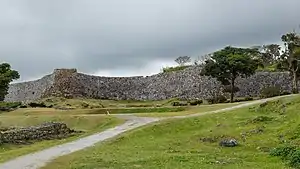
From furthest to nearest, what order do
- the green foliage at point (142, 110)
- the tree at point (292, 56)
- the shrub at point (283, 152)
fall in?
1. the tree at point (292, 56)
2. the green foliage at point (142, 110)
3. the shrub at point (283, 152)

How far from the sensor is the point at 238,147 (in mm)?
23359

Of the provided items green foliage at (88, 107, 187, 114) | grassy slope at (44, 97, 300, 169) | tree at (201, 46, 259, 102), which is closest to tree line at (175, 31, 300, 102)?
tree at (201, 46, 259, 102)


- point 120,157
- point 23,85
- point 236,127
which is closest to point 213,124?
point 236,127

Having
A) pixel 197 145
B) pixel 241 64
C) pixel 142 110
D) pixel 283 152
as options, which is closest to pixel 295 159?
pixel 283 152

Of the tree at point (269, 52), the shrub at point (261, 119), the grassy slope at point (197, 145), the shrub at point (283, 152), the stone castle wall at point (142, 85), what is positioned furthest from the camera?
the tree at point (269, 52)

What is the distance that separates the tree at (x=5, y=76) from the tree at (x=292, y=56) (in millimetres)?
33562

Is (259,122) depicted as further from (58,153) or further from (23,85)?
(23,85)

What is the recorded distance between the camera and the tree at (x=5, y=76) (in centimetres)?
5854

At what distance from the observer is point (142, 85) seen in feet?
246

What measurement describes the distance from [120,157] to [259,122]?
1302 centimetres

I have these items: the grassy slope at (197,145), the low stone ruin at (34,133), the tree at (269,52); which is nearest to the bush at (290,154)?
the grassy slope at (197,145)

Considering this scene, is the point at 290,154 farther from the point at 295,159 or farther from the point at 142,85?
the point at 142,85

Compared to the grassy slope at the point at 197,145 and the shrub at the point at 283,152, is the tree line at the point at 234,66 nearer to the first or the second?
the grassy slope at the point at 197,145

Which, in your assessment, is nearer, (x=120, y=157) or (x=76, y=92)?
(x=120, y=157)
